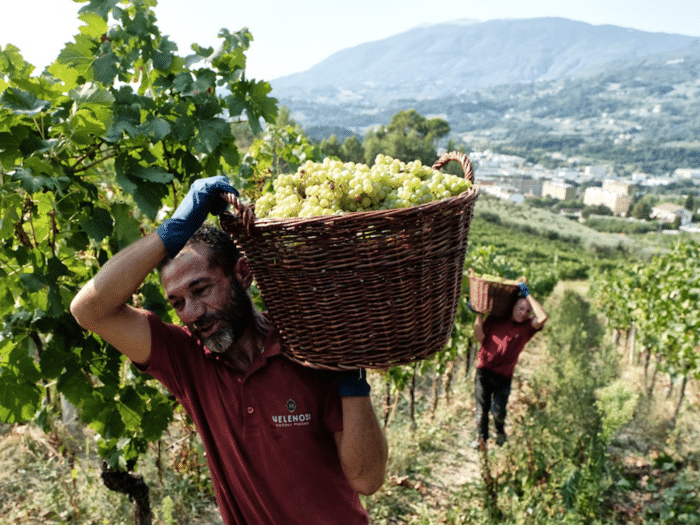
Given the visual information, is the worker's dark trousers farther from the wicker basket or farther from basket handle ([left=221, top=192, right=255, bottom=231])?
basket handle ([left=221, top=192, right=255, bottom=231])

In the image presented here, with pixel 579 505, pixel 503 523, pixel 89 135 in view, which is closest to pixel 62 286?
pixel 89 135

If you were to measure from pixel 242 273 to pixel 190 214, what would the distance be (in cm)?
34

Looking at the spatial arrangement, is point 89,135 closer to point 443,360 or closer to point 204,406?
point 204,406

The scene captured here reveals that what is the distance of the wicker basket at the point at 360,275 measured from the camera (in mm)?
1454

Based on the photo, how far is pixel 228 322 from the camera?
183 cm

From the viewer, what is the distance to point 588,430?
20.1ft

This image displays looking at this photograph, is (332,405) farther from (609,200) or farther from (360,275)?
(609,200)

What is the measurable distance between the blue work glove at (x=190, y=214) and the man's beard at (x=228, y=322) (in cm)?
27

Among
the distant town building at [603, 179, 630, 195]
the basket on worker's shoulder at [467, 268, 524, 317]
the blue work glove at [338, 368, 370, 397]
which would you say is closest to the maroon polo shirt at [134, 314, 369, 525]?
the blue work glove at [338, 368, 370, 397]

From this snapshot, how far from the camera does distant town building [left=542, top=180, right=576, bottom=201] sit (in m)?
150

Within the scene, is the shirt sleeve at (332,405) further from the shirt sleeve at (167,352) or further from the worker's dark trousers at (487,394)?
the worker's dark trousers at (487,394)

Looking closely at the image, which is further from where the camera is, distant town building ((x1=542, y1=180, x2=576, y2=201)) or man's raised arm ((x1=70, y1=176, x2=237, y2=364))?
distant town building ((x1=542, y1=180, x2=576, y2=201))

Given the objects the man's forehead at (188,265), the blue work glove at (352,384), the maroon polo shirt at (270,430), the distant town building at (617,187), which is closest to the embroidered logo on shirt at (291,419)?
the maroon polo shirt at (270,430)

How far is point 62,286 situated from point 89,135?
71 cm
